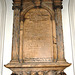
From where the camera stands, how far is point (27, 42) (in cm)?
376

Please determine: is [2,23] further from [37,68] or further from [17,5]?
[37,68]

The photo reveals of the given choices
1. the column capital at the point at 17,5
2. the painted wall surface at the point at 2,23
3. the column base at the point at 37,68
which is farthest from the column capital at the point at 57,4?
the column base at the point at 37,68

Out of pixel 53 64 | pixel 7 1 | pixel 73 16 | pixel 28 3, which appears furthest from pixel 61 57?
pixel 7 1

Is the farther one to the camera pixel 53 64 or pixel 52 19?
pixel 52 19

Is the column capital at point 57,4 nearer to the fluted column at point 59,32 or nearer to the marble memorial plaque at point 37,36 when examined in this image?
the fluted column at point 59,32

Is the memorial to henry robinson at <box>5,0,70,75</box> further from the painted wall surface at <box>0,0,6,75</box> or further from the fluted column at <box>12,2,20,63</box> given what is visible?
the painted wall surface at <box>0,0,6,75</box>

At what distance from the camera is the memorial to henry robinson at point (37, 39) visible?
3.46 metres

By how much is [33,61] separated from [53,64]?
0.50 meters

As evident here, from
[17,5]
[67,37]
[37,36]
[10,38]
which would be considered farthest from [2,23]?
[67,37]

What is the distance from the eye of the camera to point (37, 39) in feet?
12.4

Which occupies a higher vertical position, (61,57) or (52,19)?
(52,19)

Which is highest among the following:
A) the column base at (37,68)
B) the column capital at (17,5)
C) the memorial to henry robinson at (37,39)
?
the column capital at (17,5)

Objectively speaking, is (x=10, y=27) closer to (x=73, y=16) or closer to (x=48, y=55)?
(x=48, y=55)

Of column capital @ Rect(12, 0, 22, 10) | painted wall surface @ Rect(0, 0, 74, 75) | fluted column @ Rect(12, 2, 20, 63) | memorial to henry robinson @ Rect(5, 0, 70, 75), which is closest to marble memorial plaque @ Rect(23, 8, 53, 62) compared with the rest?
memorial to henry robinson @ Rect(5, 0, 70, 75)
